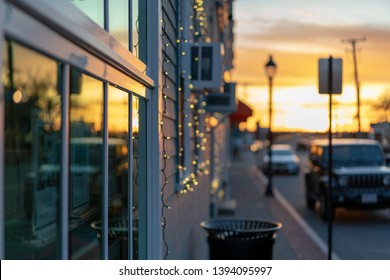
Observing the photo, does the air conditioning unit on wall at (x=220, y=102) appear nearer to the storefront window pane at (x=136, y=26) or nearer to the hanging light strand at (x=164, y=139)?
the hanging light strand at (x=164, y=139)

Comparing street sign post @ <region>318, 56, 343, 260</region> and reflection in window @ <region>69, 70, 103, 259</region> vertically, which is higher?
street sign post @ <region>318, 56, 343, 260</region>

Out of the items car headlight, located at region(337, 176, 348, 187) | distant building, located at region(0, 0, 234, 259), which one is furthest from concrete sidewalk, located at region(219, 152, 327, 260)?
distant building, located at region(0, 0, 234, 259)

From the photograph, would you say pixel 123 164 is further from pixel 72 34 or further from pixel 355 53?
pixel 355 53

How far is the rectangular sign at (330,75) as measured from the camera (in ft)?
27.6

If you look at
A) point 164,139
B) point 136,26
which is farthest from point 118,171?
point 164,139

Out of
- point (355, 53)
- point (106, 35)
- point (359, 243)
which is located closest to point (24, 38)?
point (106, 35)

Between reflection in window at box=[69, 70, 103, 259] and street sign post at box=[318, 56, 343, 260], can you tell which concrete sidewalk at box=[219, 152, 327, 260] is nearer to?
street sign post at box=[318, 56, 343, 260]

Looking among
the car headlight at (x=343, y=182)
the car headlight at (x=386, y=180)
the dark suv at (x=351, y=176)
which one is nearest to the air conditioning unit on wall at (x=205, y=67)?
the dark suv at (x=351, y=176)

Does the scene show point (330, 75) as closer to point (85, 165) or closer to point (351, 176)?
point (85, 165)

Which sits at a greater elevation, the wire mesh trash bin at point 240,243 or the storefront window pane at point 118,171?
the storefront window pane at point 118,171

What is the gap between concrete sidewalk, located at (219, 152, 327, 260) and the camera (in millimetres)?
A: 10492

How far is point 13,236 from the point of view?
2.47m

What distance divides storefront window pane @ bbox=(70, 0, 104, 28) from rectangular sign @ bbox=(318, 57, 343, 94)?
543 centimetres

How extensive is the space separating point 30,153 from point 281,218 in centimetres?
1324
